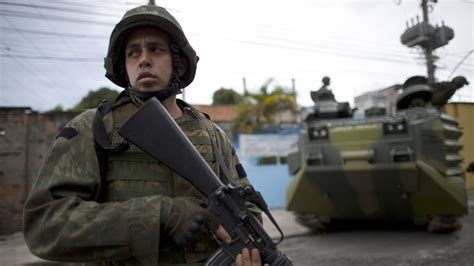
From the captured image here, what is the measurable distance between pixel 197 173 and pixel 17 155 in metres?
6.74

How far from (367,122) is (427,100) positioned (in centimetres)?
122

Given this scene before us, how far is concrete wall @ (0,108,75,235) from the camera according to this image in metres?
6.86

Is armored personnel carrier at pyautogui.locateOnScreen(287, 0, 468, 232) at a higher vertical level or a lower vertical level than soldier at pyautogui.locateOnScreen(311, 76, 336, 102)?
lower

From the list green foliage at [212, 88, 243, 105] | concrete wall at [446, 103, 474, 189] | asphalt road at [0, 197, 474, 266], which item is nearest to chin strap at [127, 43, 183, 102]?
asphalt road at [0, 197, 474, 266]

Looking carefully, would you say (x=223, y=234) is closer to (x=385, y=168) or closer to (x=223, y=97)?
(x=385, y=168)

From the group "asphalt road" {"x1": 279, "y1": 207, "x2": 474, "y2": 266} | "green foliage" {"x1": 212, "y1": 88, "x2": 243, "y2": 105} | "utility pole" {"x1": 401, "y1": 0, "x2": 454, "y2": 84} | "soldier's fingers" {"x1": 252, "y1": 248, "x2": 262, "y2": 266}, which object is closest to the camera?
"soldier's fingers" {"x1": 252, "y1": 248, "x2": 262, "y2": 266}

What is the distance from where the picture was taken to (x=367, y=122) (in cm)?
538

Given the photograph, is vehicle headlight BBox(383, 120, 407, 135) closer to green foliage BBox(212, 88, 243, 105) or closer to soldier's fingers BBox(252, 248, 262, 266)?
soldier's fingers BBox(252, 248, 262, 266)

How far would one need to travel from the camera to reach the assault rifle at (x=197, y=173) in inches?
50.3

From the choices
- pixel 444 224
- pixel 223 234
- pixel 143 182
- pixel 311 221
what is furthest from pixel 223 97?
pixel 223 234

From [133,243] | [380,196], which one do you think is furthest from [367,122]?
[133,243]

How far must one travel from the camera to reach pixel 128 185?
133 centimetres

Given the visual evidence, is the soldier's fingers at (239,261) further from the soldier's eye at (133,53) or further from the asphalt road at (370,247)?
the asphalt road at (370,247)

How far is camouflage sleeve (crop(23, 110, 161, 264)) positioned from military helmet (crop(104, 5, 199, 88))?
476 millimetres
